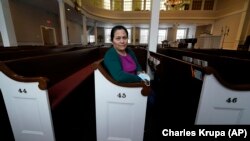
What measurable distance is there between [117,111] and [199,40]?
8718 mm

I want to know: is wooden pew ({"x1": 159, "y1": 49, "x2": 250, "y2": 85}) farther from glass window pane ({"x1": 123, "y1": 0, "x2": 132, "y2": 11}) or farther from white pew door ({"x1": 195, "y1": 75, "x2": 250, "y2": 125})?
glass window pane ({"x1": 123, "y1": 0, "x2": 132, "y2": 11})

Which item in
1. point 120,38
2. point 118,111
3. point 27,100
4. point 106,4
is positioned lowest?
point 118,111

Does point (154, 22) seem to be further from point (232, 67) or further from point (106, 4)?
point (106, 4)

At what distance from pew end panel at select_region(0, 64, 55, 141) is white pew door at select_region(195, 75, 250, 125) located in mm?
1310

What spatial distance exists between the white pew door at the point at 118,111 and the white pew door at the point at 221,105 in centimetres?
51

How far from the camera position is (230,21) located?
368 inches

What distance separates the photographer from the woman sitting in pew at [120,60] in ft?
3.51

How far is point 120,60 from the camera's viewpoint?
1.21 m

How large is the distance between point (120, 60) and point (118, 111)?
47 centimetres

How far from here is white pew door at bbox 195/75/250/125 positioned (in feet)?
3.28

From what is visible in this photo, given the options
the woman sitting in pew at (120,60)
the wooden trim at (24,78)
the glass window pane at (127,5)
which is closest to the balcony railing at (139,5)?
the glass window pane at (127,5)

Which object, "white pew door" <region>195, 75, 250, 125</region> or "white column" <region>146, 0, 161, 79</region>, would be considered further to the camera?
"white column" <region>146, 0, 161, 79</region>

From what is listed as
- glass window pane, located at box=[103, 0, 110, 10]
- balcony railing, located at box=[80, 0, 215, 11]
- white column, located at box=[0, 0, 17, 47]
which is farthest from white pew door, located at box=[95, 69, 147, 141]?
glass window pane, located at box=[103, 0, 110, 10]

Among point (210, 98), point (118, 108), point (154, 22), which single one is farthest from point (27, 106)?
point (154, 22)
